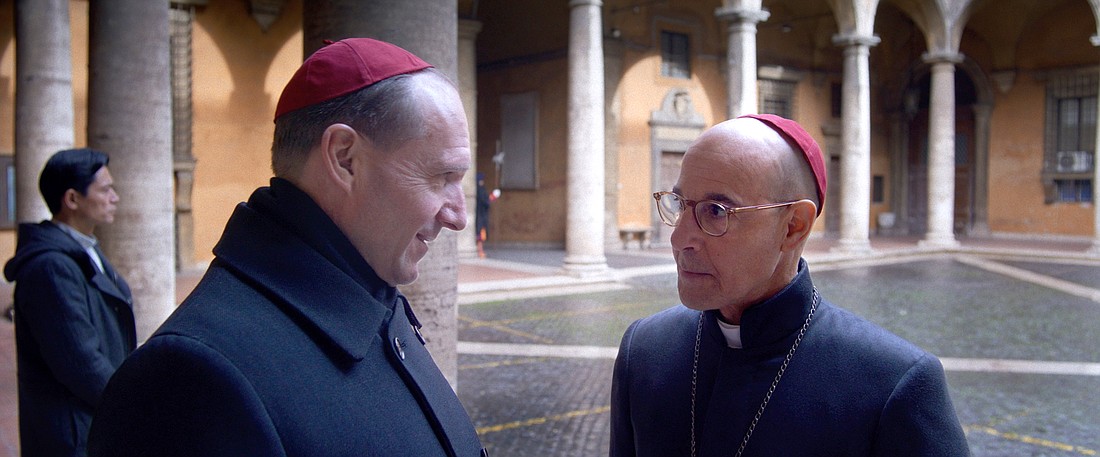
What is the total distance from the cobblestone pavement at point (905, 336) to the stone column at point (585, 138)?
789 mm

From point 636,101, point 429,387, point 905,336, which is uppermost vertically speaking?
point 636,101

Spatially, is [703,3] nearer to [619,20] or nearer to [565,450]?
[619,20]

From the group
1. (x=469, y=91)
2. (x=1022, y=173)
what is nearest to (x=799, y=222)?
(x=469, y=91)

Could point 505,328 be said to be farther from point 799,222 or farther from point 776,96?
point 776,96

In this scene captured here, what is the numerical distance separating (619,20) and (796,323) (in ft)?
58.0

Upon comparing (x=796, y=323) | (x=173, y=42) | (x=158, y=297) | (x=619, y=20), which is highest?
(x=619, y=20)

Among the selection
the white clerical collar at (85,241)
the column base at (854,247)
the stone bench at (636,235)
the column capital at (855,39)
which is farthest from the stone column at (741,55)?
the white clerical collar at (85,241)

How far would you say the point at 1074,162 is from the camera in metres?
22.5

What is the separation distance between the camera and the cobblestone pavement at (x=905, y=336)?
523 cm

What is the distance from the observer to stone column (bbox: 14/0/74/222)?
300 inches

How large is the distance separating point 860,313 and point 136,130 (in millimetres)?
8034

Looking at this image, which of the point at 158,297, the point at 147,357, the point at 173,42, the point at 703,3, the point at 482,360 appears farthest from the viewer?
the point at 703,3

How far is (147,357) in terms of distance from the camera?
992mm

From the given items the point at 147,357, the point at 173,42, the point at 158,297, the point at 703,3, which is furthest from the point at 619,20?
the point at 147,357
